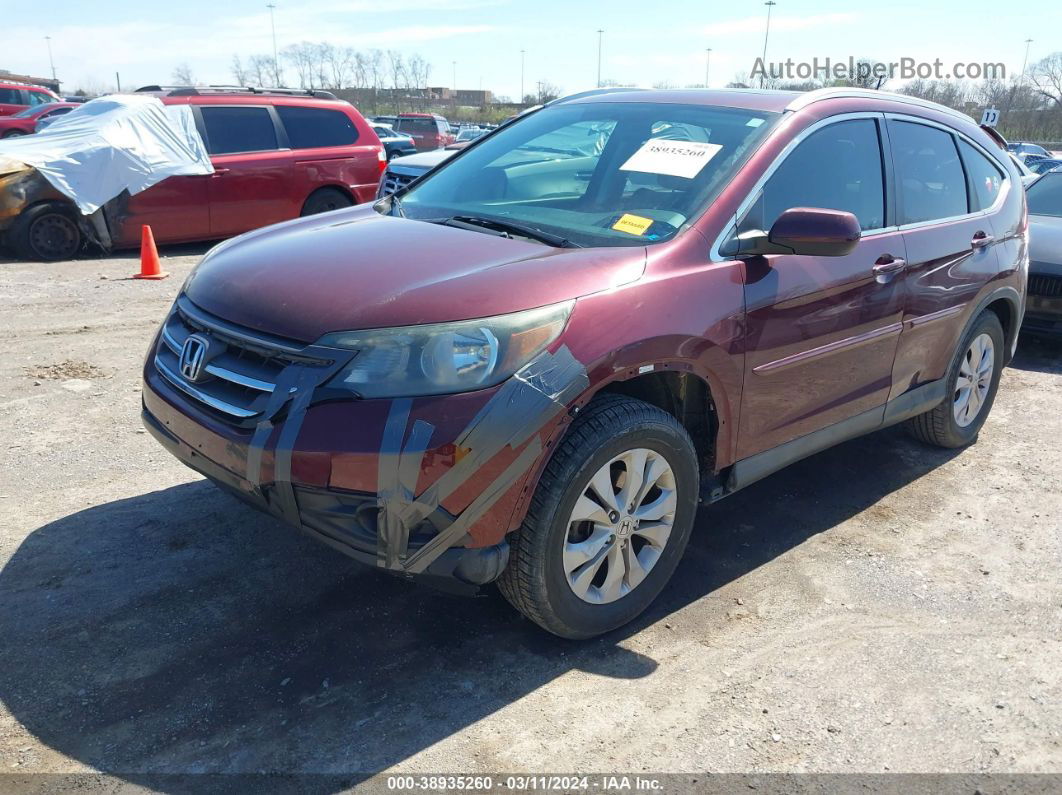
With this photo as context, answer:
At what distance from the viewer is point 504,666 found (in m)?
3.05

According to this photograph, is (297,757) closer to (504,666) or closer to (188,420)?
(504,666)

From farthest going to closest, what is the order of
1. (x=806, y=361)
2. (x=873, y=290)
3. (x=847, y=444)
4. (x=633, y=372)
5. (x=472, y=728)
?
(x=847, y=444), (x=873, y=290), (x=806, y=361), (x=633, y=372), (x=472, y=728)

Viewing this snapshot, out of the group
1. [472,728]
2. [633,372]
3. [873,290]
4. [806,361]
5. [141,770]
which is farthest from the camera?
[873,290]

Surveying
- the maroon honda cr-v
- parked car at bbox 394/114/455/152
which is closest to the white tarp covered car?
the maroon honda cr-v

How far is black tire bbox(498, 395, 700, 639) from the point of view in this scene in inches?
110

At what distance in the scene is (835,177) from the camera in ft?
12.8

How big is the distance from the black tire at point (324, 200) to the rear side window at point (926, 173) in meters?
7.80

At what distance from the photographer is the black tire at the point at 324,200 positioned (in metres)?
11.0

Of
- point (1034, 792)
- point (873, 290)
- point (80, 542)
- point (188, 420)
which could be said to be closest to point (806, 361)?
point (873, 290)

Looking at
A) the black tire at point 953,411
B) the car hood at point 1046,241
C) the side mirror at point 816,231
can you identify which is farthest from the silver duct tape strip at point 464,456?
the car hood at point 1046,241

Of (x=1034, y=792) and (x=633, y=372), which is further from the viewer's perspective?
(x=633, y=372)

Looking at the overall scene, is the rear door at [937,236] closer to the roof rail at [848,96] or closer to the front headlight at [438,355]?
A: the roof rail at [848,96]

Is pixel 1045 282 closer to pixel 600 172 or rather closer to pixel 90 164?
pixel 600 172

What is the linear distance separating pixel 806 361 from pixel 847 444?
6.53 feet
